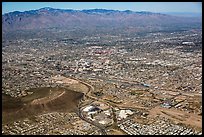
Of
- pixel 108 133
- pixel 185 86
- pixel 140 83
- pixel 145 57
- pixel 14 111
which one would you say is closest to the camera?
pixel 108 133

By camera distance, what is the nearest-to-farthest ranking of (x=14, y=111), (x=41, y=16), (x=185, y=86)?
1. (x=14, y=111)
2. (x=185, y=86)
3. (x=41, y=16)

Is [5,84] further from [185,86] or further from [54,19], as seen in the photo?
[54,19]

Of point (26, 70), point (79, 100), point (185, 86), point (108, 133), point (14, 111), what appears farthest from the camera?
point (26, 70)

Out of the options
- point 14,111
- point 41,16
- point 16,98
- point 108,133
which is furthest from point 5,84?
point 41,16

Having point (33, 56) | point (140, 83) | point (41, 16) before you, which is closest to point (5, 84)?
point (140, 83)

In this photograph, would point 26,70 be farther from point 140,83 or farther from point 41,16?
point 41,16

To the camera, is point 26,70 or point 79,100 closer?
point 79,100
